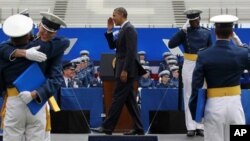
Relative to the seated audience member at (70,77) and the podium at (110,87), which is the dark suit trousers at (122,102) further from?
the seated audience member at (70,77)

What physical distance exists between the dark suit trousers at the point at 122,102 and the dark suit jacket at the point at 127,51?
0.16 meters

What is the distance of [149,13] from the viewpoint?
26.8m

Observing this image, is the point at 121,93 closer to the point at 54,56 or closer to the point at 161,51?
the point at 54,56

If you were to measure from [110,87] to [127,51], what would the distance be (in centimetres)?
185

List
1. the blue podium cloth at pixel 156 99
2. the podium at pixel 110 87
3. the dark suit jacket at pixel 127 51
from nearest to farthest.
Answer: the dark suit jacket at pixel 127 51 < the podium at pixel 110 87 < the blue podium cloth at pixel 156 99

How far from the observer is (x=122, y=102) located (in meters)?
9.41

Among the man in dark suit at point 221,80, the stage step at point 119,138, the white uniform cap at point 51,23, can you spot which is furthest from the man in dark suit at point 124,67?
the man in dark suit at point 221,80

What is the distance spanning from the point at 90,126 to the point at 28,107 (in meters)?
4.91

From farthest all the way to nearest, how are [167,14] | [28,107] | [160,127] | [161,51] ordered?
[167,14]
[161,51]
[160,127]
[28,107]

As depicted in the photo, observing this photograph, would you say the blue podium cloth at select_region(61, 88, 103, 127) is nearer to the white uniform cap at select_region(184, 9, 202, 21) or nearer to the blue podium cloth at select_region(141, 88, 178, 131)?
the blue podium cloth at select_region(141, 88, 178, 131)

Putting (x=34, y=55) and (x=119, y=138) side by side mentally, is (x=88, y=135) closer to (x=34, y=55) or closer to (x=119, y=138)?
(x=119, y=138)

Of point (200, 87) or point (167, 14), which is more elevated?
point (200, 87)

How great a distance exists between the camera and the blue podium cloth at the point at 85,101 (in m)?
11.5

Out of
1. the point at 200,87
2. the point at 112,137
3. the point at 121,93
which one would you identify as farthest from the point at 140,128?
the point at 200,87
